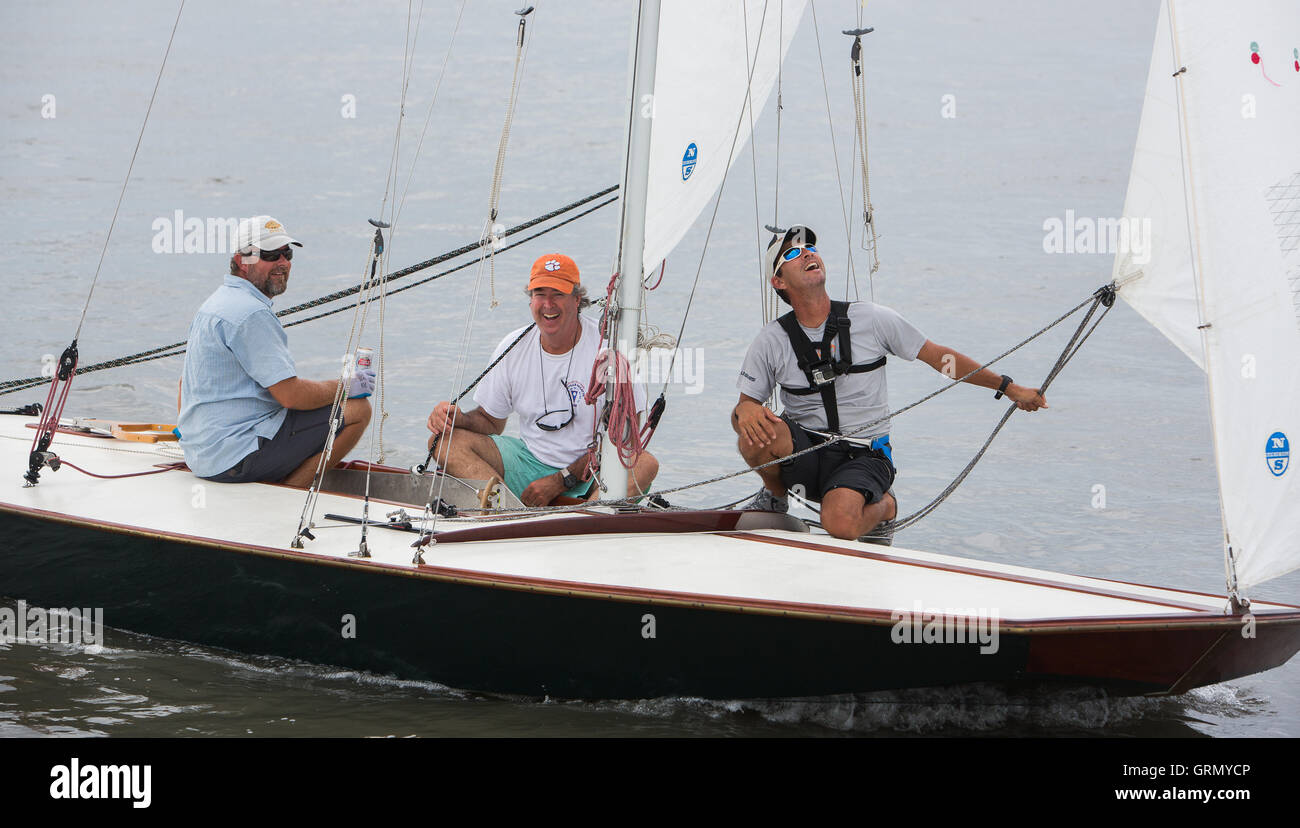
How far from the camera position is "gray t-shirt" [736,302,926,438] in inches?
171

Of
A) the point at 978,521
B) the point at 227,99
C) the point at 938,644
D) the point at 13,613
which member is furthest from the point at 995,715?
the point at 227,99

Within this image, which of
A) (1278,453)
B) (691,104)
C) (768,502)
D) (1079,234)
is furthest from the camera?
(1079,234)

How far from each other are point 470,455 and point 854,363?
1219 mm

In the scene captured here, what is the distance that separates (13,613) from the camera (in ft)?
14.6

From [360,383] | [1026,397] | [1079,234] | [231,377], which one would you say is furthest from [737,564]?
[1079,234]

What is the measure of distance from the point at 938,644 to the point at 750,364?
121 centimetres

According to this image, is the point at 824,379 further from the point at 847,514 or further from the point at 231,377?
the point at 231,377

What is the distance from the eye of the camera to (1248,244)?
345cm

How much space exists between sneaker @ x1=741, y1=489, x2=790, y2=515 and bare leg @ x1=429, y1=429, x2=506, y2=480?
0.80 metres

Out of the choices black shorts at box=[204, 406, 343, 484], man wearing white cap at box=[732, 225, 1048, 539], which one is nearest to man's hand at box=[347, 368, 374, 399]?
black shorts at box=[204, 406, 343, 484]

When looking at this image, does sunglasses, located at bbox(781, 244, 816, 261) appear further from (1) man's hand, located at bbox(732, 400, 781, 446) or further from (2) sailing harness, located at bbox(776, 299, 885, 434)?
(1) man's hand, located at bbox(732, 400, 781, 446)

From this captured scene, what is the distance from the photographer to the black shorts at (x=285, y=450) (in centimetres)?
446

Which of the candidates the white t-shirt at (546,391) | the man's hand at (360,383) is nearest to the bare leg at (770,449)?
the white t-shirt at (546,391)

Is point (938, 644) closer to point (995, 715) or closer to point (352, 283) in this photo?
point (995, 715)
